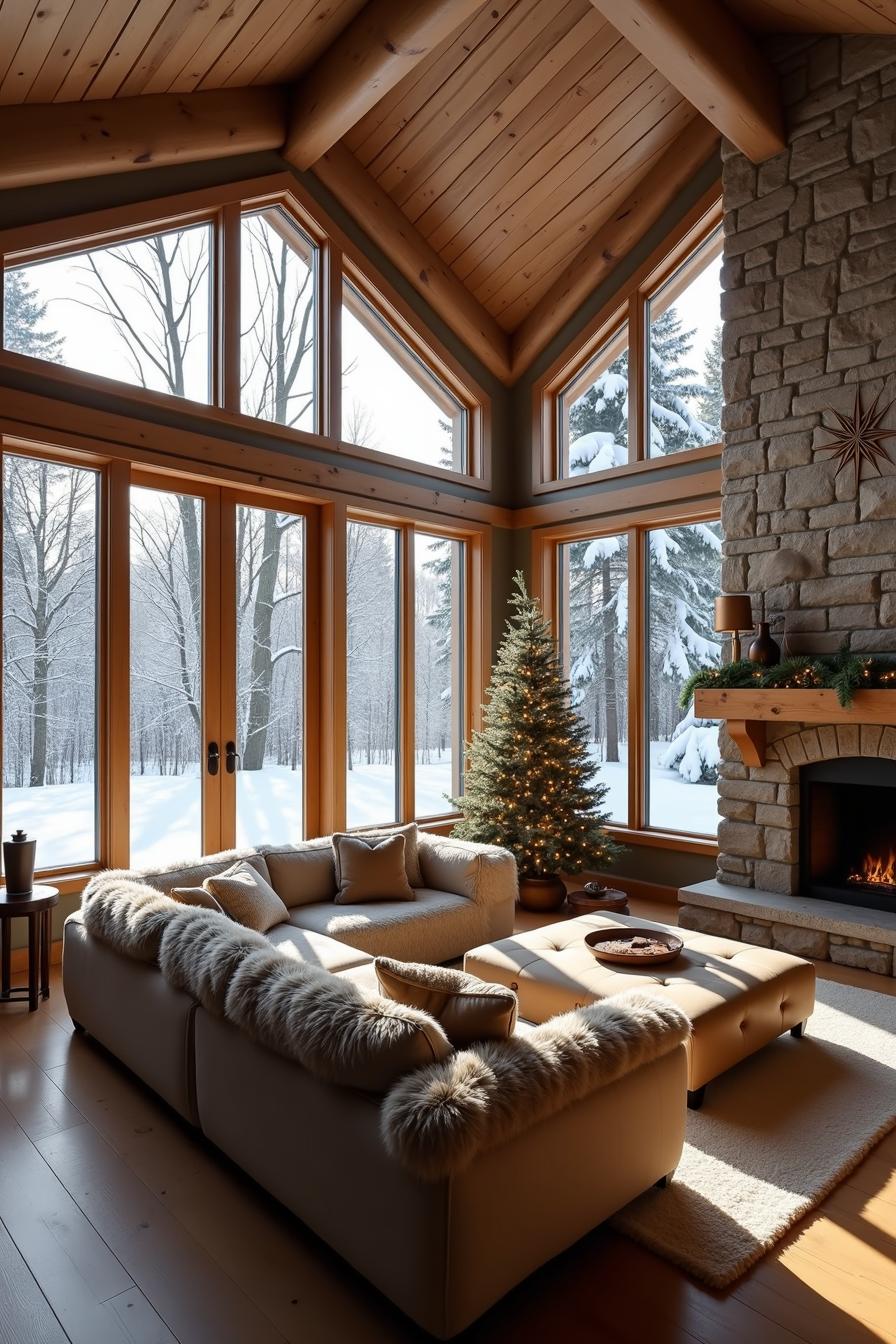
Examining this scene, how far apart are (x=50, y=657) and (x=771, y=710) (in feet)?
13.2

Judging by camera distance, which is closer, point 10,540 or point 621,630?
point 10,540

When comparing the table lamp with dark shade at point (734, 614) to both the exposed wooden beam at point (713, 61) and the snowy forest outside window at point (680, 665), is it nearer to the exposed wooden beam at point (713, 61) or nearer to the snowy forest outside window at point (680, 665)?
the snowy forest outside window at point (680, 665)

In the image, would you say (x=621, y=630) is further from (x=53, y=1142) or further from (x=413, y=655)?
(x=53, y=1142)

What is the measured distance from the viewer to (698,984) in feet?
10.8

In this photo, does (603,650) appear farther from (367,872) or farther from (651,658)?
(367,872)

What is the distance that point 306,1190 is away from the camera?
2.28 meters

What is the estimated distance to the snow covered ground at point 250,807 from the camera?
15.5 feet

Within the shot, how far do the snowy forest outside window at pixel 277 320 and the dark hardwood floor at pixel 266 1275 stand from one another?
171 inches

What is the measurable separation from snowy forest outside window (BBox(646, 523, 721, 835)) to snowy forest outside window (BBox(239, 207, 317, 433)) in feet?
9.09

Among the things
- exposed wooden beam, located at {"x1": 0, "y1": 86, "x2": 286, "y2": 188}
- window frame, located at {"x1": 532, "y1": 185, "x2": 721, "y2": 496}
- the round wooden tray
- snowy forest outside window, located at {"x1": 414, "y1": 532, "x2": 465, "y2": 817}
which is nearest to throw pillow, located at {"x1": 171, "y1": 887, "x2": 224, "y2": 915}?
the round wooden tray

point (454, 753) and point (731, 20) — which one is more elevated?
point (731, 20)

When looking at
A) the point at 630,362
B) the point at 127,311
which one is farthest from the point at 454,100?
the point at 127,311

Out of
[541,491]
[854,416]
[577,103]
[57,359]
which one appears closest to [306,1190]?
[57,359]

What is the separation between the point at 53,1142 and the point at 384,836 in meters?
2.27
